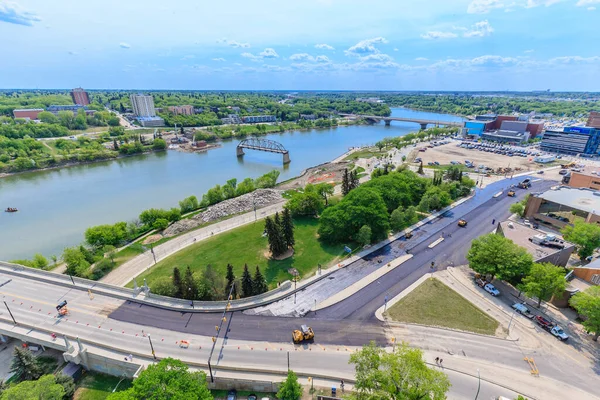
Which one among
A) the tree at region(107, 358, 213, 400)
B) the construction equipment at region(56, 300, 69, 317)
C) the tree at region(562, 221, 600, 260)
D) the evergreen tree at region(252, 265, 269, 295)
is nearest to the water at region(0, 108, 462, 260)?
the construction equipment at region(56, 300, 69, 317)

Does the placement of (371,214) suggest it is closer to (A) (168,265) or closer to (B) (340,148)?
(A) (168,265)

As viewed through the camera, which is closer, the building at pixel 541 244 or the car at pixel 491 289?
the car at pixel 491 289

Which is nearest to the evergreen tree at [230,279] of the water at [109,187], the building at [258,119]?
the water at [109,187]

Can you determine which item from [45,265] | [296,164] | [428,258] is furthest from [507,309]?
[296,164]

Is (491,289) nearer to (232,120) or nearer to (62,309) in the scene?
(62,309)

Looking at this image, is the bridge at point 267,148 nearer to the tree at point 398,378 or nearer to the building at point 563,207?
the building at point 563,207

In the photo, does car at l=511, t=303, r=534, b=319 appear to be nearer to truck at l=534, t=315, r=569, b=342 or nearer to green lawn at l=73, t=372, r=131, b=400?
truck at l=534, t=315, r=569, b=342
